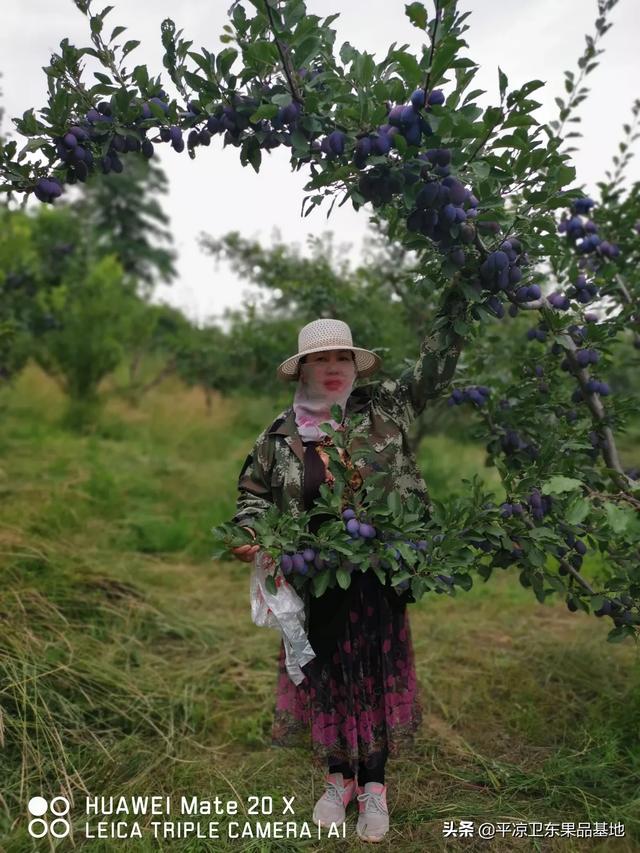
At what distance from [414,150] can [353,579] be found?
1.19 meters

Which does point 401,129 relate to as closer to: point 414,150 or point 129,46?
point 414,150

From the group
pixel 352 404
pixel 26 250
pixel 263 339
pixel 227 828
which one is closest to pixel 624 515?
pixel 352 404

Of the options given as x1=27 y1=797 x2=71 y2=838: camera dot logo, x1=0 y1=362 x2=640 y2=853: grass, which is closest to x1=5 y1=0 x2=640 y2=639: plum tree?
x1=0 y1=362 x2=640 y2=853: grass

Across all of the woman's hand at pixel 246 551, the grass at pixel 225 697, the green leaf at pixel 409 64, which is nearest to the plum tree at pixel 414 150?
the green leaf at pixel 409 64

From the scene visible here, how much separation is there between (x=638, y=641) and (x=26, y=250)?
681 centimetres

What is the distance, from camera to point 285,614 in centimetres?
199

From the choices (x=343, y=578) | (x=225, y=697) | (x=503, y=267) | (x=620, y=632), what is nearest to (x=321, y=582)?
(x=343, y=578)

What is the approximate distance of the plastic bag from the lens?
1987 mm

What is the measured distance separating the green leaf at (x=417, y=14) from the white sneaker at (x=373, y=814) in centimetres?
207

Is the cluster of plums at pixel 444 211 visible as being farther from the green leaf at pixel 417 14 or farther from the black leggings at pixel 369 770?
the black leggings at pixel 369 770

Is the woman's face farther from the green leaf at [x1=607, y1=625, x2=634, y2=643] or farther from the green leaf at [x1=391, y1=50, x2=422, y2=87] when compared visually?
the green leaf at [x1=607, y1=625, x2=634, y2=643]

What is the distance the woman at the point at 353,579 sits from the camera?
207cm

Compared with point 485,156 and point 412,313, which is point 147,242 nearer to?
point 412,313

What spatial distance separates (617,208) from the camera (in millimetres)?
2938
